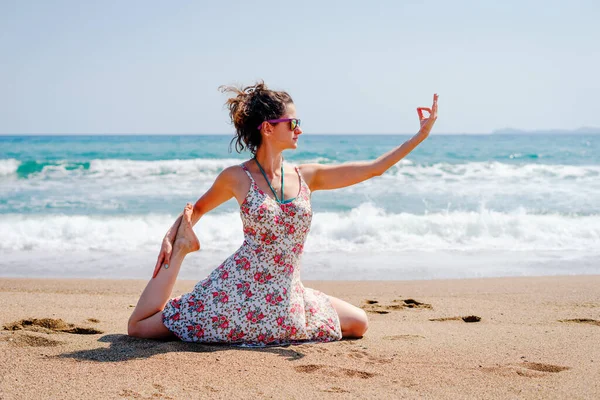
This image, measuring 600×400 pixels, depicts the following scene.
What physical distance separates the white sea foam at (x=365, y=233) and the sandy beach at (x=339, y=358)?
426 centimetres

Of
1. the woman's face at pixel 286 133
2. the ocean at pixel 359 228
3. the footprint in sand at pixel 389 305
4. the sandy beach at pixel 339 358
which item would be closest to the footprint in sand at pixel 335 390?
the sandy beach at pixel 339 358

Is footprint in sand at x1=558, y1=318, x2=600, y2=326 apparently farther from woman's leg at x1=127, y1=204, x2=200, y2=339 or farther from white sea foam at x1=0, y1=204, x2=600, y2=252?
white sea foam at x1=0, y1=204, x2=600, y2=252

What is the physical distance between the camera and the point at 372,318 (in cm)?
573

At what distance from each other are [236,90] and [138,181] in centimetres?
1816

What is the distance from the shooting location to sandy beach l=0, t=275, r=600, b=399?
3.51 metres

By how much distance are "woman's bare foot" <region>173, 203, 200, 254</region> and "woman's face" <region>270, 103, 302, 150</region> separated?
2.57ft

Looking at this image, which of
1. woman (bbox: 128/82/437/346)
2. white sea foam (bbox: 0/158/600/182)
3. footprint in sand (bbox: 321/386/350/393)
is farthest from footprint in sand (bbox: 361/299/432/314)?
white sea foam (bbox: 0/158/600/182)

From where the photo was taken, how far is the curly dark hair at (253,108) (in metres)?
4.53

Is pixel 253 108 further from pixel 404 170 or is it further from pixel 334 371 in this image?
pixel 404 170

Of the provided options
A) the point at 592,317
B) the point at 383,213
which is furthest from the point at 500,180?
the point at 592,317

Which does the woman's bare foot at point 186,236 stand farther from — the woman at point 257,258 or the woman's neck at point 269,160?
the woman's neck at point 269,160

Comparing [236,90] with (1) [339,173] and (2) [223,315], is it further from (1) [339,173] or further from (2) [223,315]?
→ (2) [223,315]

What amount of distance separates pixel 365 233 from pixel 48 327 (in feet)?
22.7

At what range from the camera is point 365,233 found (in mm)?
11109
